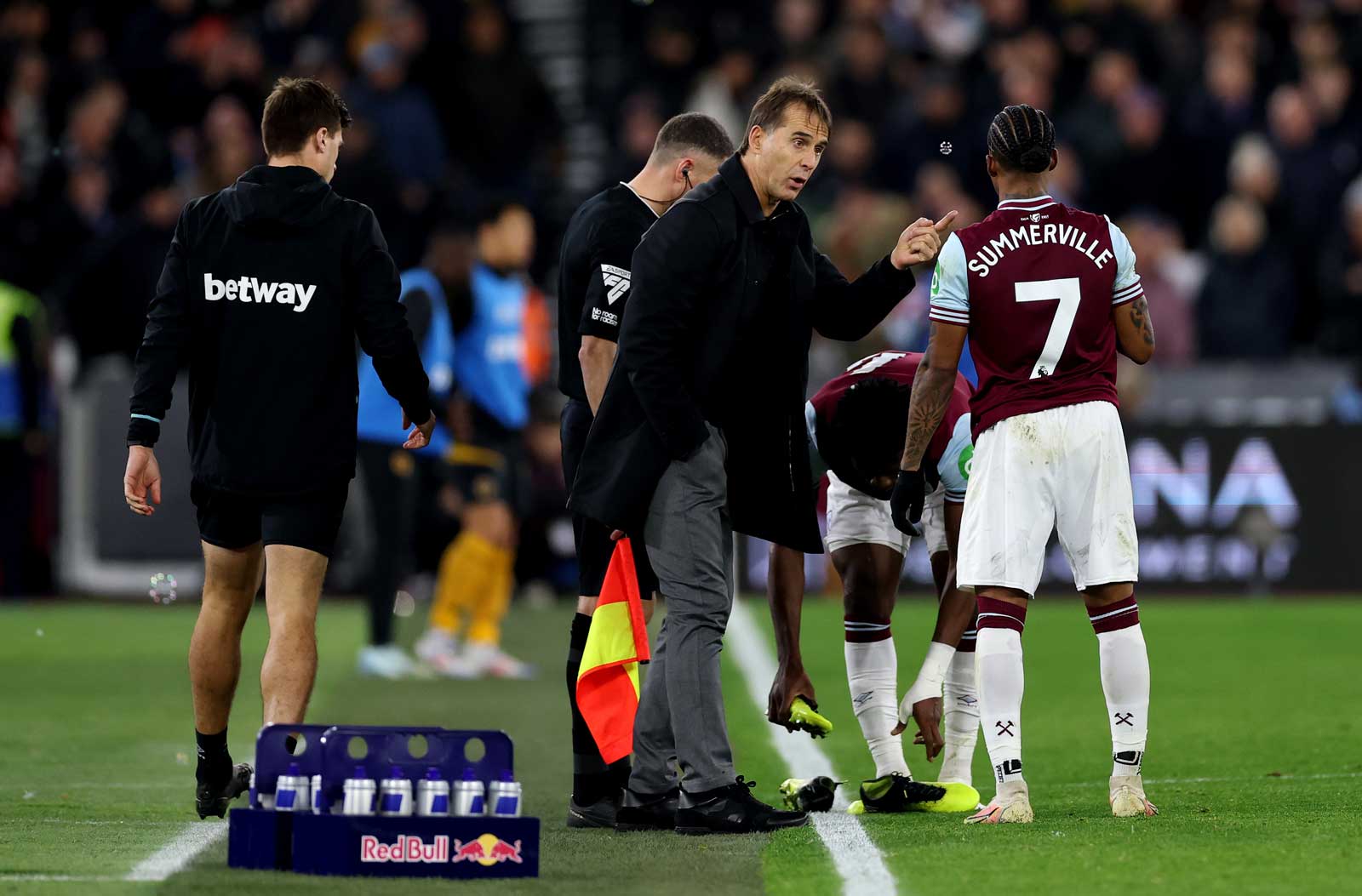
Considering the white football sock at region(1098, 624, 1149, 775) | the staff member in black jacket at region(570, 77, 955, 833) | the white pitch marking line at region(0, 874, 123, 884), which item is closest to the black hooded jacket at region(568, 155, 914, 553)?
the staff member in black jacket at region(570, 77, 955, 833)

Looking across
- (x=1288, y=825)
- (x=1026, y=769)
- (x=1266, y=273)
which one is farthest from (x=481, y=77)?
(x=1288, y=825)

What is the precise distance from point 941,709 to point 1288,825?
1155 millimetres

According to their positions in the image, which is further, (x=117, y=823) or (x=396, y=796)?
(x=117, y=823)

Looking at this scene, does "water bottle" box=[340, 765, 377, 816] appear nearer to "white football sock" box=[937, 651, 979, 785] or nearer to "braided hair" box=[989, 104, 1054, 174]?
"white football sock" box=[937, 651, 979, 785]

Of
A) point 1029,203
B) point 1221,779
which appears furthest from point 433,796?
point 1221,779

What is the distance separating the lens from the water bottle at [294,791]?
601cm

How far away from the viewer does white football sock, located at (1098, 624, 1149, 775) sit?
679cm

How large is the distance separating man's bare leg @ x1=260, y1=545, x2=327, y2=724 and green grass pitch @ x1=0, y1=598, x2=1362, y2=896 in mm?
577

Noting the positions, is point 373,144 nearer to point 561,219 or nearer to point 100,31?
point 561,219

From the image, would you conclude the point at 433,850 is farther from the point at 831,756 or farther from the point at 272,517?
the point at 831,756

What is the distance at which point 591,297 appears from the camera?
290 inches

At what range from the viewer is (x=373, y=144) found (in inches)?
698

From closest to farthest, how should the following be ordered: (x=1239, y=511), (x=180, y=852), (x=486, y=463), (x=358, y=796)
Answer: (x=358, y=796) → (x=180, y=852) → (x=486, y=463) → (x=1239, y=511)

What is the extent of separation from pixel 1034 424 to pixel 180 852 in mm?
2905
